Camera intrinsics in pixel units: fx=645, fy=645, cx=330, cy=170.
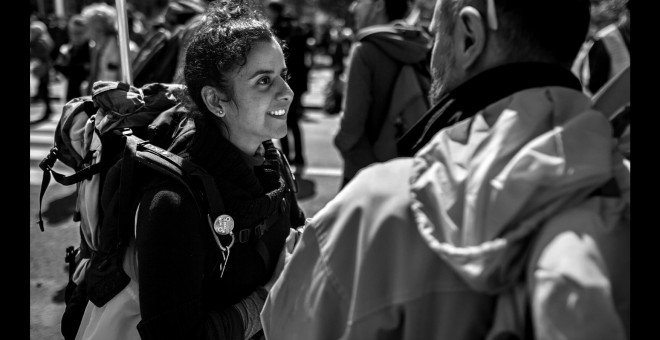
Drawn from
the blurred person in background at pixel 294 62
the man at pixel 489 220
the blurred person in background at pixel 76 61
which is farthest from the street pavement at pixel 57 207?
the man at pixel 489 220

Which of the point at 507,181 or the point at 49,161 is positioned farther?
the point at 49,161

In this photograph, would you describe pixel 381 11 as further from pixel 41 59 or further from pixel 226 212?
pixel 41 59

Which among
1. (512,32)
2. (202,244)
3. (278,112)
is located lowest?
(202,244)

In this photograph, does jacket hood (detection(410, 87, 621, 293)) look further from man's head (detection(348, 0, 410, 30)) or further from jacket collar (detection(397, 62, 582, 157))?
man's head (detection(348, 0, 410, 30))

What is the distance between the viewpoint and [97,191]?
1.99 metres

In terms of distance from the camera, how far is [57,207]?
19.4 ft

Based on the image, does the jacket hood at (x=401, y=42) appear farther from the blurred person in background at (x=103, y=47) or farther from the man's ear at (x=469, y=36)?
the blurred person in background at (x=103, y=47)

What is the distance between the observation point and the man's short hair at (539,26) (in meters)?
1.18

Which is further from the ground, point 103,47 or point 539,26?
point 539,26

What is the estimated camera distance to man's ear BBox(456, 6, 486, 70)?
1211 mm

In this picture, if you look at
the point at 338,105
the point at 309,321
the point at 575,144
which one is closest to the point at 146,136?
the point at 309,321

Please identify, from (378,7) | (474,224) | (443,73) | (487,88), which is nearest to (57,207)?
(378,7)

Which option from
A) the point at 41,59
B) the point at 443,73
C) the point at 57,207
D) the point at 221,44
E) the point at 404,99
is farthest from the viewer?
the point at 41,59

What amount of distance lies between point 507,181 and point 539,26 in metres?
0.35
